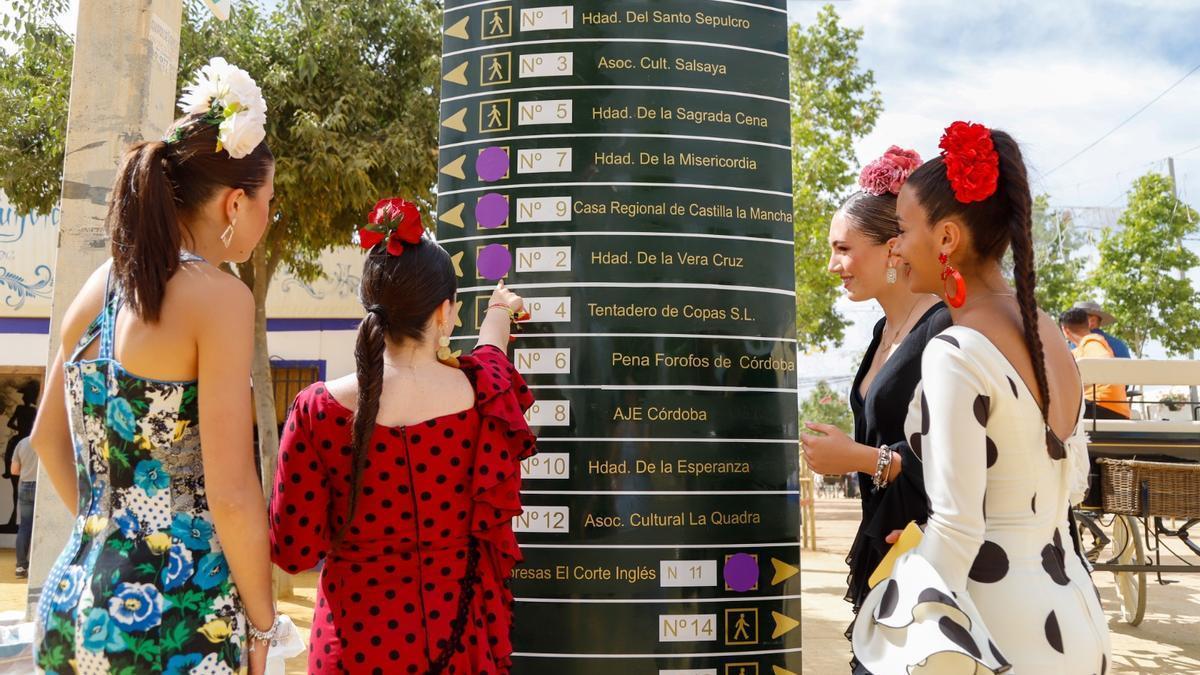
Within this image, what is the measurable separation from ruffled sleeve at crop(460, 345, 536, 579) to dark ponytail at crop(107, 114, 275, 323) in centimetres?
78

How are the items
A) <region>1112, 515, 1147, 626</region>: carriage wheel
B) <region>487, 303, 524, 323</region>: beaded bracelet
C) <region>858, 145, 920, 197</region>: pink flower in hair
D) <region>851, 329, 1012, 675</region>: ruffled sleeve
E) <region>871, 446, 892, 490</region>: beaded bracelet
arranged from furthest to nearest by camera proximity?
<region>1112, 515, 1147, 626</region>: carriage wheel, <region>487, 303, 524, 323</region>: beaded bracelet, <region>858, 145, 920, 197</region>: pink flower in hair, <region>871, 446, 892, 490</region>: beaded bracelet, <region>851, 329, 1012, 675</region>: ruffled sleeve

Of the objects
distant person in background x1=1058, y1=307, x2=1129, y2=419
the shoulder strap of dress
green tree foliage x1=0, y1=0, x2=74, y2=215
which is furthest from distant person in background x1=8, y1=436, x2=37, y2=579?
the shoulder strap of dress

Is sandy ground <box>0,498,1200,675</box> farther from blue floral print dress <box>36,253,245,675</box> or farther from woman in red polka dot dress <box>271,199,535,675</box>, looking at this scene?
blue floral print dress <box>36,253,245,675</box>

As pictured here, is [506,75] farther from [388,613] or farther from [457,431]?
[388,613]

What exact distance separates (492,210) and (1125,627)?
806 cm

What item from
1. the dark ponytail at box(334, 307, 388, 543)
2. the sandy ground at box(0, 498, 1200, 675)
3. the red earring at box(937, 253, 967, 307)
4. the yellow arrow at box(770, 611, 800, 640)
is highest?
the red earring at box(937, 253, 967, 307)


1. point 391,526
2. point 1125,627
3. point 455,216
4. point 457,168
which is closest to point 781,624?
point 391,526

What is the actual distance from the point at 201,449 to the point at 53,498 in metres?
2.56

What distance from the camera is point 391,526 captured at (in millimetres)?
2623

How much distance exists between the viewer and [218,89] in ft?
7.52

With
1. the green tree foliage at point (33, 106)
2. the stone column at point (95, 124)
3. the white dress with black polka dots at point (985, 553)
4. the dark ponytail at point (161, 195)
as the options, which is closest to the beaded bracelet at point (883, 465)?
the white dress with black polka dots at point (985, 553)

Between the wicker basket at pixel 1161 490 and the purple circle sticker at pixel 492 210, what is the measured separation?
4.79 m

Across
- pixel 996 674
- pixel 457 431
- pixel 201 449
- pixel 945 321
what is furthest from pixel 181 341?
pixel 945 321

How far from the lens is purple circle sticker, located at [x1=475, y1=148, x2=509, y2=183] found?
12.6 feet
